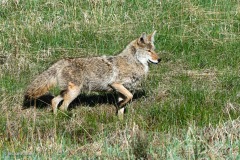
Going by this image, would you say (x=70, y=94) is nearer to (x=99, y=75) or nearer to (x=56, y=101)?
(x=56, y=101)

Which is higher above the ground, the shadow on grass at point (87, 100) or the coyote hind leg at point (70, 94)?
the coyote hind leg at point (70, 94)

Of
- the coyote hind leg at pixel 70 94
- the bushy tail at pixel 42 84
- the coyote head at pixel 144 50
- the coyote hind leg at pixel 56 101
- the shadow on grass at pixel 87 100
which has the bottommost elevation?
the shadow on grass at pixel 87 100

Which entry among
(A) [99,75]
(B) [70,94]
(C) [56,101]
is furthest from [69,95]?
(A) [99,75]

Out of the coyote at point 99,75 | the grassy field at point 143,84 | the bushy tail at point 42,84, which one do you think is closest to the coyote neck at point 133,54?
the coyote at point 99,75

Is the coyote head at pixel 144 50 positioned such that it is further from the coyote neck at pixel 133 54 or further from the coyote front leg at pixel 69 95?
the coyote front leg at pixel 69 95

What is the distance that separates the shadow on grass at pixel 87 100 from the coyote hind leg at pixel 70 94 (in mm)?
318

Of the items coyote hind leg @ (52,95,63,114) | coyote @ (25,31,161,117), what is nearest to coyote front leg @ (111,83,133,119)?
coyote @ (25,31,161,117)

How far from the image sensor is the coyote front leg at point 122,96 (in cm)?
990

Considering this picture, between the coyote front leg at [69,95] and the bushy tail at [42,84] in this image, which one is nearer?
the bushy tail at [42,84]

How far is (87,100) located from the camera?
1035 cm

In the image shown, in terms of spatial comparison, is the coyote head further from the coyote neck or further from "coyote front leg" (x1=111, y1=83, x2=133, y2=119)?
"coyote front leg" (x1=111, y1=83, x2=133, y2=119)

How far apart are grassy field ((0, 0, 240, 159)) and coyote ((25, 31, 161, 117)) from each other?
24 cm

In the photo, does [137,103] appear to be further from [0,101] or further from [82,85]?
[0,101]

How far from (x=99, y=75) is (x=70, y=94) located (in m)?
0.56
